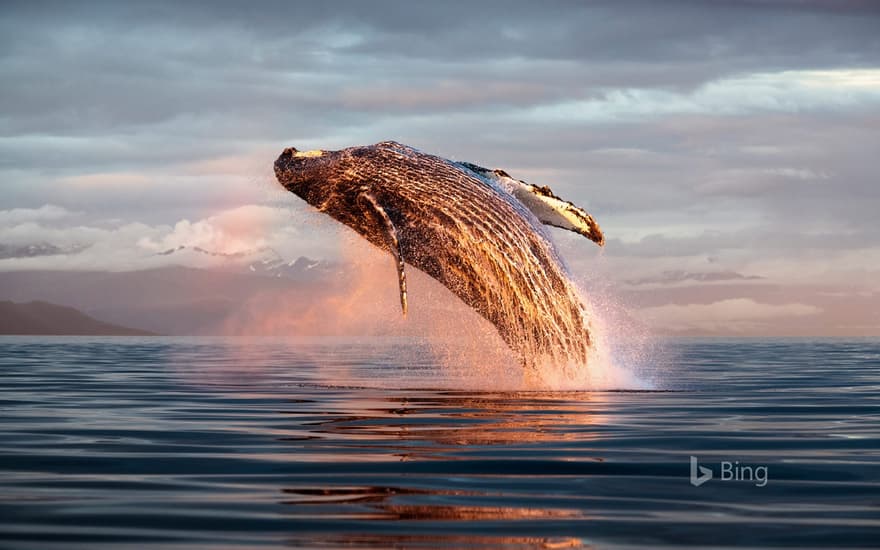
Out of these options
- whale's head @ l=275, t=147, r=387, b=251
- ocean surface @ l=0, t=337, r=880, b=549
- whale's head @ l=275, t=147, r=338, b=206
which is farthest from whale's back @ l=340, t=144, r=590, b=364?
ocean surface @ l=0, t=337, r=880, b=549

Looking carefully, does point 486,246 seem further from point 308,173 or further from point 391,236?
point 308,173

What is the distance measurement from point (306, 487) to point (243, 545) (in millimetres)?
2233

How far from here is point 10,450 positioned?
41.9ft

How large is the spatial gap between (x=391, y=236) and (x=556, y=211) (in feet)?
12.1

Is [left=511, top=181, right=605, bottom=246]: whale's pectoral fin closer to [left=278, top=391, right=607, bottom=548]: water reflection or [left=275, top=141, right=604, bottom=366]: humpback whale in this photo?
[left=275, top=141, right=604, bottom=366]: humpback whale

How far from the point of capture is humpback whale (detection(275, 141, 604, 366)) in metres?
21.0

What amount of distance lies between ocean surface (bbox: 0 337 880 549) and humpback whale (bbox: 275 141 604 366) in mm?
1837

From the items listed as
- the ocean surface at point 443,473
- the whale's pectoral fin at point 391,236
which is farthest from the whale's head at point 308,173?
the ocean surface at point 443,473

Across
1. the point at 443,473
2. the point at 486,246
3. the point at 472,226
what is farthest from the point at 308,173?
the point at 443,473

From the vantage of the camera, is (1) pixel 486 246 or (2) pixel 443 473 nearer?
(2) pixel 443 473

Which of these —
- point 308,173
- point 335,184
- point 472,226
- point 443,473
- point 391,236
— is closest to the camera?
point 443,473

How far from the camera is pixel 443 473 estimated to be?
10.5 meters

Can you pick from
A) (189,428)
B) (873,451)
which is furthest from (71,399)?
(873,451)

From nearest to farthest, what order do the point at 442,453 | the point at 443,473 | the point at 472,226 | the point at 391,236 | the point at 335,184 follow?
the point at 443,473, the point at 442,453, the point at 391,236, the point at 472,226, the point at 335,184
